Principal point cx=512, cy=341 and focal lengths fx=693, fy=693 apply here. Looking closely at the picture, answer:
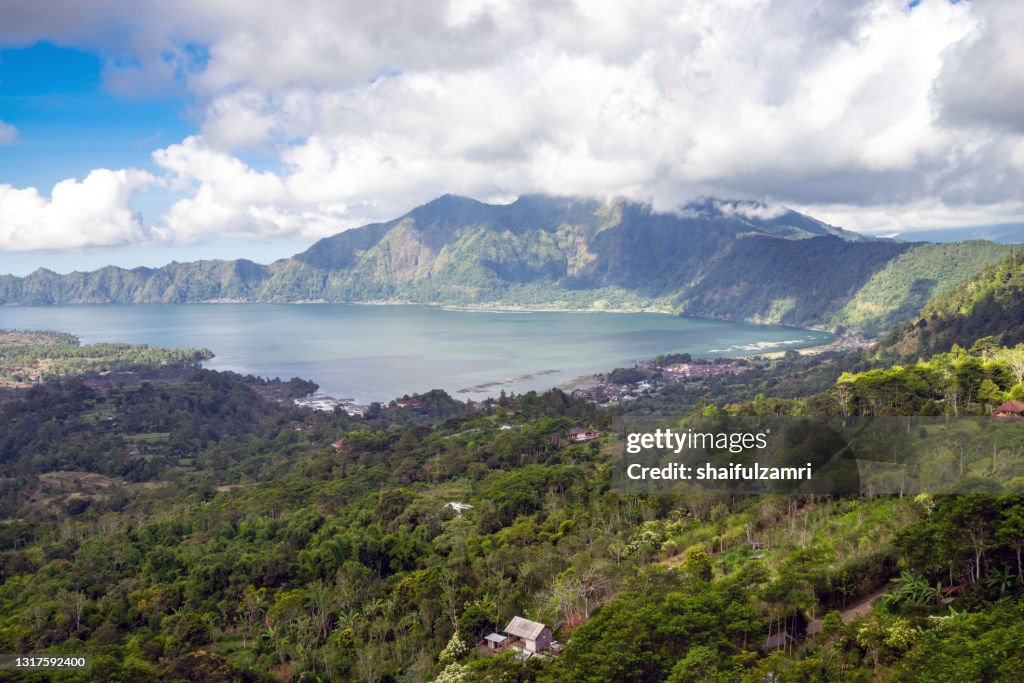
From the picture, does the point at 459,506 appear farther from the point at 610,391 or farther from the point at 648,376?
the point at 648,376

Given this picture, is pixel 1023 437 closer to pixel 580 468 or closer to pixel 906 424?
pixel 906 424

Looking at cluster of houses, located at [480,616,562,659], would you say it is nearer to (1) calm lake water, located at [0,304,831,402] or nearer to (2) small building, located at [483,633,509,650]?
(2) small building, located at [483,633,509,650]

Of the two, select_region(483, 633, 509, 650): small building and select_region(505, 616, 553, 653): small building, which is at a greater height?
select_region(505, 616, 553, 653): small building

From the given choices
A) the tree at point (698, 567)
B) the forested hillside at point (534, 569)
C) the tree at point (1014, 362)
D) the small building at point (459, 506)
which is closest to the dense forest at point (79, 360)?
the forested hillside at point (534, 569)

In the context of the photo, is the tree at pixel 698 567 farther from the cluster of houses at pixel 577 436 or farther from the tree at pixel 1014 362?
the cluster of houses at pixel 577 436

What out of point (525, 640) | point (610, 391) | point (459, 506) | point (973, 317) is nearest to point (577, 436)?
point (459, 506)

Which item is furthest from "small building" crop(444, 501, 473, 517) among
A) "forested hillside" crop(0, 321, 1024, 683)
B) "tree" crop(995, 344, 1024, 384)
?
"tree" crop(995, 344, 1024, 384)
